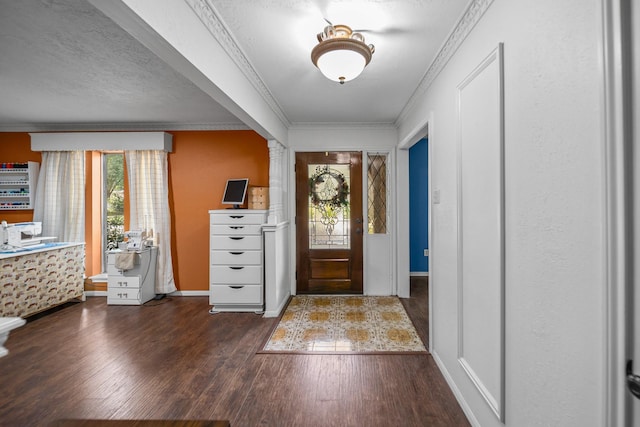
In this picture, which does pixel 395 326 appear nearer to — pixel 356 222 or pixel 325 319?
pixel 325 319

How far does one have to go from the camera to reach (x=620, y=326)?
0.87 m

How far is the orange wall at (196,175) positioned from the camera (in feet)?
15.1

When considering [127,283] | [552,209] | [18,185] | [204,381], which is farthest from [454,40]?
[18,185]

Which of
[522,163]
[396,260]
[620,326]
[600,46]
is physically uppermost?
[600,46]

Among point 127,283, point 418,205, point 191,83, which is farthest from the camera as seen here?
point 418,205

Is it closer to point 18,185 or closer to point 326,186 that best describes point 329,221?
point 326,186

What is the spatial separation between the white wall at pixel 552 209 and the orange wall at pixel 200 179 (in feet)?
11.2

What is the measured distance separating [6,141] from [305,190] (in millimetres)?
4455

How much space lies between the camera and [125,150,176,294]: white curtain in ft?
14.8

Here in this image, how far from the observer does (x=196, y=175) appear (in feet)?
15.2

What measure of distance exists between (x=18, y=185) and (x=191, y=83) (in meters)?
3.55

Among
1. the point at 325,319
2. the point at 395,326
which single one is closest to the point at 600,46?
the point at 395,326

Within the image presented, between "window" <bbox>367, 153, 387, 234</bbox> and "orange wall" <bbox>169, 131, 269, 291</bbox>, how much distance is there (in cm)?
151

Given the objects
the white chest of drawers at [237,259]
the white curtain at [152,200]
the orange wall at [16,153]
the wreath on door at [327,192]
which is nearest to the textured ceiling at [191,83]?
the orange wall at [16,153]
